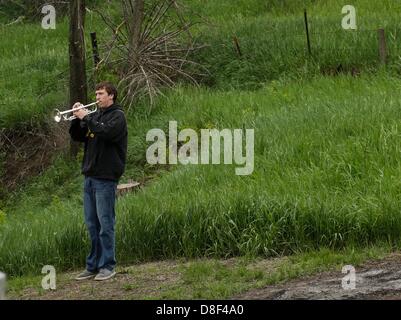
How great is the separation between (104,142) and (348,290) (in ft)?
9.00

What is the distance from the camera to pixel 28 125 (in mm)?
19328

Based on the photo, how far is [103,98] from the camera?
9898 mm

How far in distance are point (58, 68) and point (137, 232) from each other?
1106cm

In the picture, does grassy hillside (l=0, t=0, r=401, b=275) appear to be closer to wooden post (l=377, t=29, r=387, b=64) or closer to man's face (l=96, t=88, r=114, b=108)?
wooden post (l=377, t=29, r=387, b=64)

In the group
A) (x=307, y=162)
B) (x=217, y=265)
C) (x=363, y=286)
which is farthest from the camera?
(x=307, y=162)

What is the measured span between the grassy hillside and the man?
1.10 meters

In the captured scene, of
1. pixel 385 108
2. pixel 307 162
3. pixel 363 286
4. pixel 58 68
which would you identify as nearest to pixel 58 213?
pixel 307 162

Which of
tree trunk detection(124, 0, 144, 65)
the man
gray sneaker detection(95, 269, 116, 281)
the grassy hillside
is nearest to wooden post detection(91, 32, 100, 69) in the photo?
tree trunk detection(124, 0, 144, 65)

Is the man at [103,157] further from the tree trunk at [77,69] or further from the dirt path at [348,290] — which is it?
the tree trunk at [77,69]

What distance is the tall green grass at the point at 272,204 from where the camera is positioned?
10.4m

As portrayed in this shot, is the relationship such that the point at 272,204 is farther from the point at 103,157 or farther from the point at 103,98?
the point at 103,98

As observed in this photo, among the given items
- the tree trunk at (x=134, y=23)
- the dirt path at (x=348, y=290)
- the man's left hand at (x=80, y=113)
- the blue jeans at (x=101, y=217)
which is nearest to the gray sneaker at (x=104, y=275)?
the blue jeans at (x=101, y=217)
